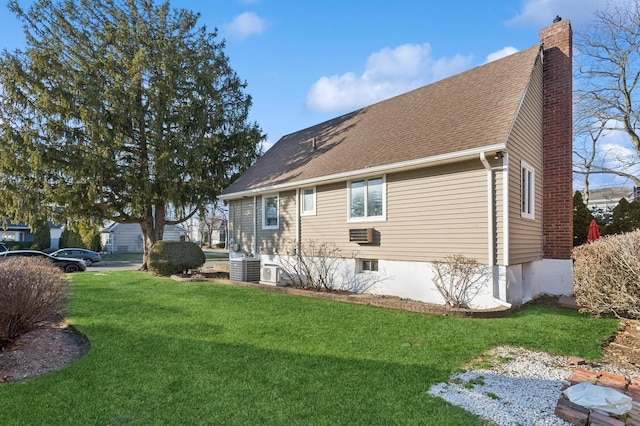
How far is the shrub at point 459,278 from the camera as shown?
818cm

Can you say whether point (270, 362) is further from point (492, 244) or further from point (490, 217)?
point (490, 217)

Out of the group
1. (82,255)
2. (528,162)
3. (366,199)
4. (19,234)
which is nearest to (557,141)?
(528,162)

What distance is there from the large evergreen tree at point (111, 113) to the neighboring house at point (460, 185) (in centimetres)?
686

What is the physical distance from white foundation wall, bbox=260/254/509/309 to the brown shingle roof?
2652mm

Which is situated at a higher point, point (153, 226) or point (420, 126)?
point (420, 126)

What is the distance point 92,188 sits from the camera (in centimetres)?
1614

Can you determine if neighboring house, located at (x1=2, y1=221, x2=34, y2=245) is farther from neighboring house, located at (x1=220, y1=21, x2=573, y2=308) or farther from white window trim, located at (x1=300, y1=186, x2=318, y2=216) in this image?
white window trim, located at (x1=300, y1=186, x2=318, y2=216)

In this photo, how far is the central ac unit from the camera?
482 inches

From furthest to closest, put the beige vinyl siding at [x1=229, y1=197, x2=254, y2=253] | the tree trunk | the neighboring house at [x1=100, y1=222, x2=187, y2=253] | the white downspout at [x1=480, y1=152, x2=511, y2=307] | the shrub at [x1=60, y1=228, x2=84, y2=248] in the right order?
the neighboring house at [x1=100, y1=222, x2=187, y2=253], the shrub at [x1=60, y1=228, x2=84, y2=248], the tree trunk, the beige vinyl siding at [x1=229, y1=197, x2=254, y2=253], the white downspout at [x1=480, y1=152, x2=511, y2=307]

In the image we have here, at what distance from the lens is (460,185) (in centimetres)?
862

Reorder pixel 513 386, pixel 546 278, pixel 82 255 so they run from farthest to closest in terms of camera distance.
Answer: pixel 82 255
pixel 546 278
pixel 513 386

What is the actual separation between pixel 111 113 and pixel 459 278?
15.6 m

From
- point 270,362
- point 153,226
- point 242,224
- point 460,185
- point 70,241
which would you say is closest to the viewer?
point 270,362

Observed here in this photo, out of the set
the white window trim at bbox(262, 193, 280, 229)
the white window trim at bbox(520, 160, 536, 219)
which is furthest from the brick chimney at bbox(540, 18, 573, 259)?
the white window trim at bbox(262, 193, 280, 229)
